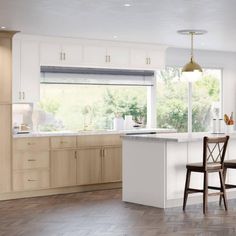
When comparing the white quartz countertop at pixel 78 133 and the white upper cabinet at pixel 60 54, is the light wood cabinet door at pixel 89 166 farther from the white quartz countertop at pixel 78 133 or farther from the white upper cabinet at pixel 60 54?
the white upper cabinet at pixel 60 54

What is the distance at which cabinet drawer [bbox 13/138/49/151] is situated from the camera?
825 centimetres

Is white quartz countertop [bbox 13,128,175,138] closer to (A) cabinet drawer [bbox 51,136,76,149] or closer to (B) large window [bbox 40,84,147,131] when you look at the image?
(A) cabinet drawer [bbox 51,136,76,149]

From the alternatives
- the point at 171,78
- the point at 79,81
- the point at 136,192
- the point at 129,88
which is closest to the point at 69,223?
the point at 136,192

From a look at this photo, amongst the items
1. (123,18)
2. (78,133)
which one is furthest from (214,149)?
(78,133)

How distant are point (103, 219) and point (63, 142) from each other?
2273 mm

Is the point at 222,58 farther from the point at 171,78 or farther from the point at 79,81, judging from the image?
the point at 79,81

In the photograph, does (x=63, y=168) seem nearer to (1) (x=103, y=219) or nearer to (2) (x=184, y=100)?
(1) (x=103, y=219)

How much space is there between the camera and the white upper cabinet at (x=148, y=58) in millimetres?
9992

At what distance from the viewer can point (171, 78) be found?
11.0 meters

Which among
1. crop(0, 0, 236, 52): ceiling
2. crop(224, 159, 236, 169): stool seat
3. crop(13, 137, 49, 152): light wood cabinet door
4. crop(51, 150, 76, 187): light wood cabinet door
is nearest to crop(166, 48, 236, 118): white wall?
crop(0, 0, 236, 52): ceiling

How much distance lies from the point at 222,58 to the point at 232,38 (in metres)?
2.63

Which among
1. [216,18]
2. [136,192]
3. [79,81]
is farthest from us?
[79,81]

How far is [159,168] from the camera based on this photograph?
7.33 m

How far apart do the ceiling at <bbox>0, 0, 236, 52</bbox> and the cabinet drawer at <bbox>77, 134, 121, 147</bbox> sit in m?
1.57
